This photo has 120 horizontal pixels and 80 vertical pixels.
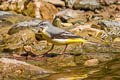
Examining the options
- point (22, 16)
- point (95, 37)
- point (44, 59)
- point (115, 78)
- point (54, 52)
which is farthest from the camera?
point (22, 16)

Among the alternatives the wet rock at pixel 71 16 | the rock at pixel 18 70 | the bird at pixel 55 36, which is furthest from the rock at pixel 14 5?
the rock at pixel 18 70

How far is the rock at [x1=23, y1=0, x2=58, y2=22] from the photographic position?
22414 mm

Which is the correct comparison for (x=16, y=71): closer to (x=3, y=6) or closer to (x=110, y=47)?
(x=110, y=47)

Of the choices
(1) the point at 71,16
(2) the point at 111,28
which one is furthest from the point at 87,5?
(2) the point at 111,28

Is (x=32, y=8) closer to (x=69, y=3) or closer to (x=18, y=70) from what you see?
(x=69, y=3)

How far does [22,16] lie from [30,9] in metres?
1.08

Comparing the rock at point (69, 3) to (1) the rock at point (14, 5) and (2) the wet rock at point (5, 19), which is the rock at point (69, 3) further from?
(2) the wet rock at point (5, 19)

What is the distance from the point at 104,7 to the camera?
2508cm

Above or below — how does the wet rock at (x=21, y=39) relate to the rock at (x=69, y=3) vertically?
below

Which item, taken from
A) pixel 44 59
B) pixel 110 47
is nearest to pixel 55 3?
pixel 110 47

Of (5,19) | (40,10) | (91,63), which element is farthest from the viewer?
(40,10)

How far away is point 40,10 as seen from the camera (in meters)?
22.4

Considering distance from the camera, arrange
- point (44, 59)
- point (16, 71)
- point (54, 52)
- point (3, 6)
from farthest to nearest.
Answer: point (3, 6), point (54, 52), point (44, 59), point (16, 71)

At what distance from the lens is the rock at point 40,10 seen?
2241cm
